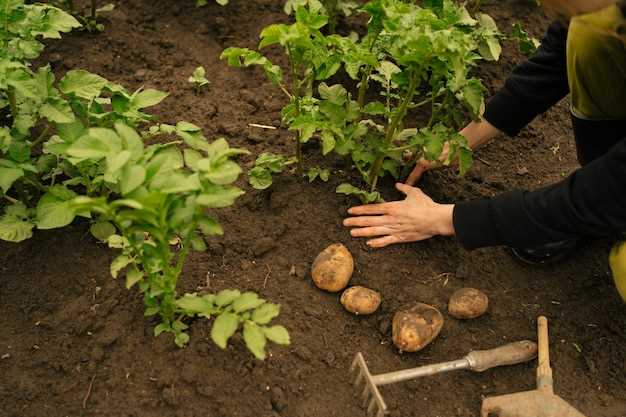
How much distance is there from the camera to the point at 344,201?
2.24 meters

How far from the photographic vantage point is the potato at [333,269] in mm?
1992

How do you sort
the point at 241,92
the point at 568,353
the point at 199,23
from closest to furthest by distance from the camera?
the point at 568,353 → the point at 241,92 → the point at 199,23

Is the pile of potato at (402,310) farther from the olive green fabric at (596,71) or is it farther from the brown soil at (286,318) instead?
the olive green fabric at (596,71)

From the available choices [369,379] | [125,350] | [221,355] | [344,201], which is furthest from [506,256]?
[125,350]

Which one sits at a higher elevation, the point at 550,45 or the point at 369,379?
the point at 550,45

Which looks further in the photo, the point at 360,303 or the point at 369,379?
the point at 360,303

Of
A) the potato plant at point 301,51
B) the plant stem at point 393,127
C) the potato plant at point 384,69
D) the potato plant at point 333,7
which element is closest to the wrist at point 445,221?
the potato plant at point 384,69

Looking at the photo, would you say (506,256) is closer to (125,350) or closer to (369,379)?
(369,379)

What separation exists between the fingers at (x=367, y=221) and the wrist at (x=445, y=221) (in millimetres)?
173

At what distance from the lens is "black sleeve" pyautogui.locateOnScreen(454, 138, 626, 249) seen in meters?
1.71

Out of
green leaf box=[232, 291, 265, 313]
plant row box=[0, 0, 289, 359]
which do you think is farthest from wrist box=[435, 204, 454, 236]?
green leaf box=[232, 291, 265, 313]

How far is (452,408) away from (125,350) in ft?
3.16

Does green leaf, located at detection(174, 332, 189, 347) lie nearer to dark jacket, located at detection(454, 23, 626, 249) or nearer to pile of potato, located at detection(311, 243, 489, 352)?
pile of potato, located at detection(311, 243, 489, 352)

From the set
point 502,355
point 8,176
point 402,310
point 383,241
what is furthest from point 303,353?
point 8,176
